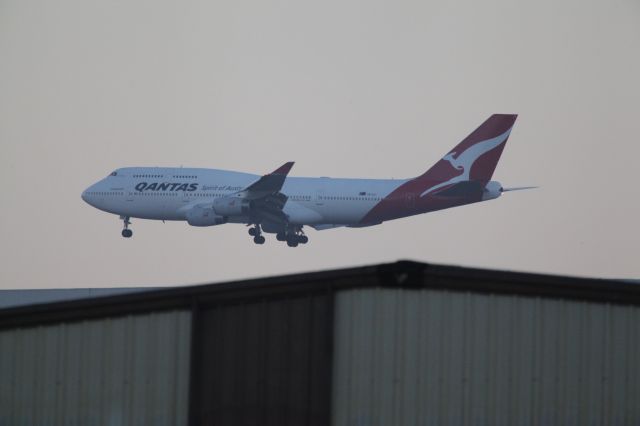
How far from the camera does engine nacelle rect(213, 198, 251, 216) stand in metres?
69.6

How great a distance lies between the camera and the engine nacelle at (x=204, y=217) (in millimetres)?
70312

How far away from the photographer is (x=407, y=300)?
2083cm

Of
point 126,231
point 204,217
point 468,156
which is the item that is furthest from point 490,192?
point 126,231

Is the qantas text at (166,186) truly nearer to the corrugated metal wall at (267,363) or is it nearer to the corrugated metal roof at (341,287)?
the corrugated metal roof at (341,287)

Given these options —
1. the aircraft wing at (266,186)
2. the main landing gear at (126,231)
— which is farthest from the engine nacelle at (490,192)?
the main landing gear at (126,231)

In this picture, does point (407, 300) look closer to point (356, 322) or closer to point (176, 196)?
point (356, 322)

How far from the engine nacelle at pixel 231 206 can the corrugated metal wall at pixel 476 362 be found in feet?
160

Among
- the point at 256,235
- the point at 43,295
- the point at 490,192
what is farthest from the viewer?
the point at 256,235

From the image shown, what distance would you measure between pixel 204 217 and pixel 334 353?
50.2 metres

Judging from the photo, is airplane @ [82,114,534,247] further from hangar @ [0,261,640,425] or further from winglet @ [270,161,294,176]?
hangar @ [0,261,640,425]

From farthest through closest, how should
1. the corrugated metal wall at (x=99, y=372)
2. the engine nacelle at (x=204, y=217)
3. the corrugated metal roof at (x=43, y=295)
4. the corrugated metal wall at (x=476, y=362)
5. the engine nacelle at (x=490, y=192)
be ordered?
1. the engine nacelle at (x=204, y=217)
2. the engine nacelle at (x=490, y=192)
3. the corrugated metal roof at (x=43, y=295)
4. the corrugated metal wall at (x=99, y=372)
5. the corrugated metal wall at (x=476, y=362)

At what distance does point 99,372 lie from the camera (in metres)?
20.9

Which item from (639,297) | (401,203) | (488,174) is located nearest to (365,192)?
(401,203)

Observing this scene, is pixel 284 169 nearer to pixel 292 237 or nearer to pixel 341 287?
pixel 292 237
